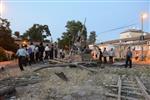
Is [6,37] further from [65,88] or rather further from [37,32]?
[65,88]

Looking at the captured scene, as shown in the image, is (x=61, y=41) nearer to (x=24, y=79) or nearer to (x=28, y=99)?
(x=24, y=79)

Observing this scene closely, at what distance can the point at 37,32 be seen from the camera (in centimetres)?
8781

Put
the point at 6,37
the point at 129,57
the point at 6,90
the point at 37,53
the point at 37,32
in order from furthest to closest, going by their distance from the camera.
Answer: the point at 37,32
the point at 6,37
the point at 37,53
the point at 129,57
the point at 6,90

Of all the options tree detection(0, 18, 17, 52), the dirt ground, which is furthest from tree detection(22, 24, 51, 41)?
the dirt ground

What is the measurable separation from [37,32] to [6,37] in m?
32.4

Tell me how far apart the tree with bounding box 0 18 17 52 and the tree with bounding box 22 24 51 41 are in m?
26.8

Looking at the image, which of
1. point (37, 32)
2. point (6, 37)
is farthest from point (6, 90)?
point (37, 32)

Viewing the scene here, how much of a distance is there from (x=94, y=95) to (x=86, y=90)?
912mm

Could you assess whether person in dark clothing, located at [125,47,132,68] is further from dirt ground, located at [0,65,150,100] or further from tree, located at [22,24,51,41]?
tree, located at [22,24,51,41]

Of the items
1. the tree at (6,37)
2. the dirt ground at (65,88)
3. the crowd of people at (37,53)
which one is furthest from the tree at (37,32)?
the dirt ground at (65,88)

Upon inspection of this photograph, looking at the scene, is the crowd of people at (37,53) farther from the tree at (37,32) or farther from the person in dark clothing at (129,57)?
the tree at (37,32)

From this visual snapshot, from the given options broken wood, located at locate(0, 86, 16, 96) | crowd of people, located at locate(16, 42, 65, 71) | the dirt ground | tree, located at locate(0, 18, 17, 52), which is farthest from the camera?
tree, located at locate(0, 18, 17, 52)

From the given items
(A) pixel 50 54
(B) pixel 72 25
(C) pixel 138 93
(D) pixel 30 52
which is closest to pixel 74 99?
(C) pixel 138 93

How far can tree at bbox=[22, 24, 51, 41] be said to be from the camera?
285 feet
